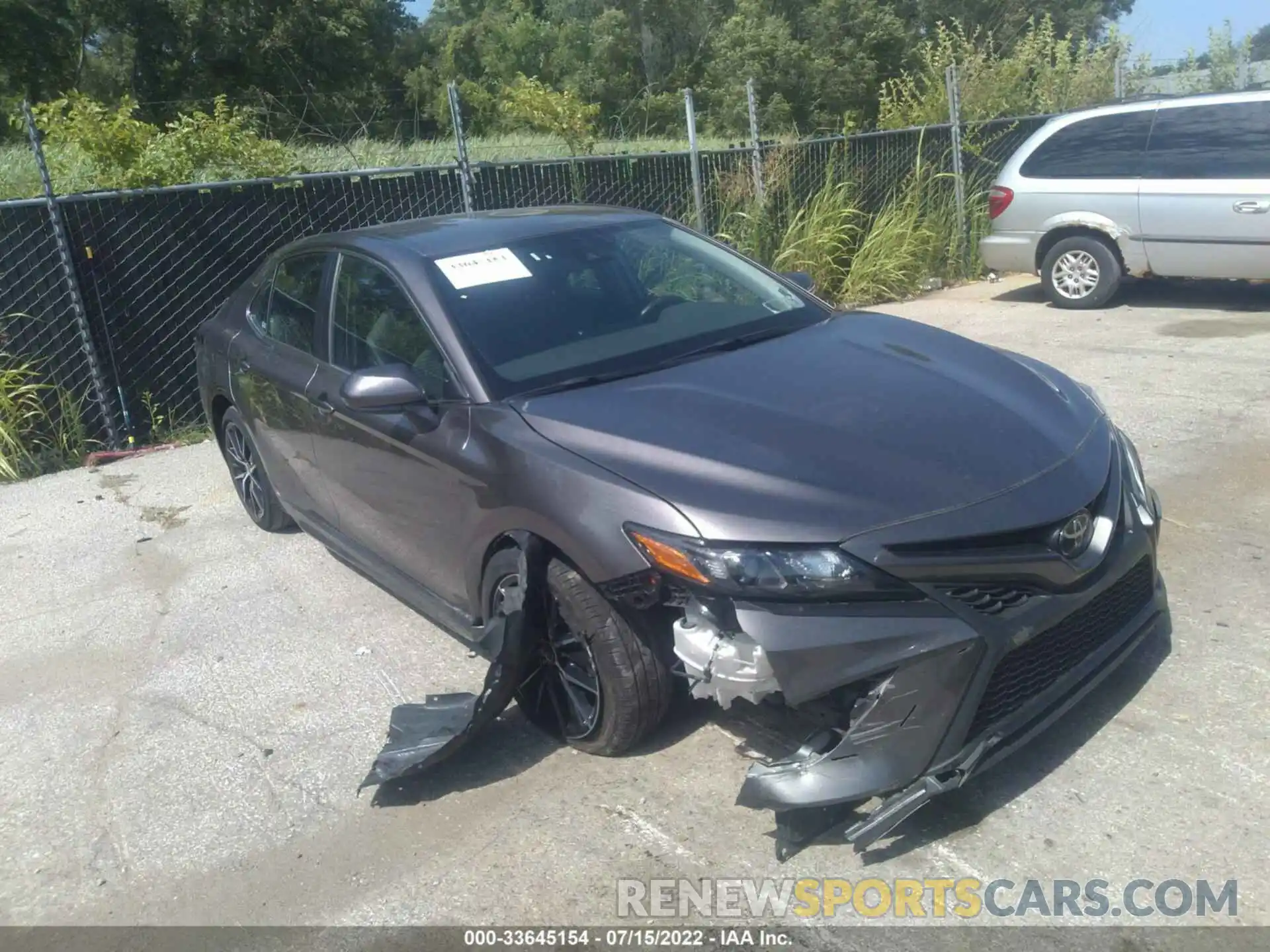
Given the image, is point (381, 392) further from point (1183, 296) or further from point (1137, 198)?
point (1183, 296)

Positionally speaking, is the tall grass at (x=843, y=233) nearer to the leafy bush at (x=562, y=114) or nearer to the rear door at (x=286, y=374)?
the leafy bush at (x=562, y=114)

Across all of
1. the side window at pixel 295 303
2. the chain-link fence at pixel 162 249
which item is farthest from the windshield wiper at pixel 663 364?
the chain-link fence at pixel 162 249

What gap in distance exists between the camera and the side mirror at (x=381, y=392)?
3.75 m

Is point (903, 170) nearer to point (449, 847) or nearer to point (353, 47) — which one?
point (449, 847)

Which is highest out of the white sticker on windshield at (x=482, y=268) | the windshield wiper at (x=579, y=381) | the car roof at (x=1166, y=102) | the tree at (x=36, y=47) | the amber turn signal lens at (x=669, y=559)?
the tree at (x=36, y=47)

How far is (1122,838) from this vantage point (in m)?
2.98

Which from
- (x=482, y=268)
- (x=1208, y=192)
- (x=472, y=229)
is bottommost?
(x=1208, y=192)

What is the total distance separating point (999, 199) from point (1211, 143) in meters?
1.74

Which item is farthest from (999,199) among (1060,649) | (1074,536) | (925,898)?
(925,898)

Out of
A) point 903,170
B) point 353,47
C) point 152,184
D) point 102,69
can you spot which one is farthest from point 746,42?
point 152,184

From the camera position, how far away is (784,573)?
2.90 meters

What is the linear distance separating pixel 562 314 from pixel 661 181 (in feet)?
21.0

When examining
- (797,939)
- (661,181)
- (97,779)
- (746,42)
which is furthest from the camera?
(746,42)

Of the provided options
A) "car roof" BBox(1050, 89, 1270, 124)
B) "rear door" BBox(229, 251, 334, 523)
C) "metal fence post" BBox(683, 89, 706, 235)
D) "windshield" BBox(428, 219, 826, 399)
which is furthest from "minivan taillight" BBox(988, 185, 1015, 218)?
"rear door" BBox(229, 251, 334, 523)
